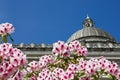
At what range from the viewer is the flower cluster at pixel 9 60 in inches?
Result: 283

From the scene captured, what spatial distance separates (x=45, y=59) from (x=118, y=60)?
489 inches

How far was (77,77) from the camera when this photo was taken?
29.3 ft

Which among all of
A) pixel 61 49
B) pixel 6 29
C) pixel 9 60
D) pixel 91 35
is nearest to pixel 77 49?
pixel 61 49

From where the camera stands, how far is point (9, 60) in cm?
749

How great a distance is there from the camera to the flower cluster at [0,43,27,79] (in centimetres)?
719

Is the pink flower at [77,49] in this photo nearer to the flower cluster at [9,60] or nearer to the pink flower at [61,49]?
the pink flower at [61,49]

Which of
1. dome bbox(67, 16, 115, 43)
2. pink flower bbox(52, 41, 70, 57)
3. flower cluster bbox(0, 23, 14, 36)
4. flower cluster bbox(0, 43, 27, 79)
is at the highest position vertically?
dome bbox(67, 16, 115, 43)

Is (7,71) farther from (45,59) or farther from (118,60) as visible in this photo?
(118,60)

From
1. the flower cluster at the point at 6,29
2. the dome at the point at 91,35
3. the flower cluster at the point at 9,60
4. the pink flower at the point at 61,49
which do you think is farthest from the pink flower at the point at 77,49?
the dome at the point at 91,35

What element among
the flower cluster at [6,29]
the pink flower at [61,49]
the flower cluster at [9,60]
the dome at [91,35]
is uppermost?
the dome at [91,35]

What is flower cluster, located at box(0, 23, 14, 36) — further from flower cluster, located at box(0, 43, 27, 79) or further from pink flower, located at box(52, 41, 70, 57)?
pink flower, located at box(52, 41, 70, 57)

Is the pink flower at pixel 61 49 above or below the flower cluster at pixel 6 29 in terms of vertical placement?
below

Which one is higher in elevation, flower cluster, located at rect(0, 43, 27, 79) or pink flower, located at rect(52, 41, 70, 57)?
pink flower, located at rect(52, 41, 70, 57)

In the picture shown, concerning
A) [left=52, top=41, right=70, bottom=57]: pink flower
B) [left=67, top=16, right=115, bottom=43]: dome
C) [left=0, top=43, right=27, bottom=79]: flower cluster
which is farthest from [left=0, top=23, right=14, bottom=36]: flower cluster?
[left=67, top=16, right=115, bottom=43]: dome
